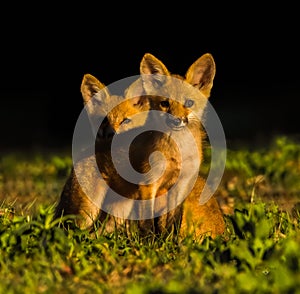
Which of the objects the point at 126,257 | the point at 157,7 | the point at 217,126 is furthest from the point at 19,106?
the point at 126,257

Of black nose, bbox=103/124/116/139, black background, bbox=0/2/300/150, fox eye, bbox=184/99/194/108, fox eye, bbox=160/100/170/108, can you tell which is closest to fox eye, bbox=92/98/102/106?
black nose, bbox=103/124/116/139

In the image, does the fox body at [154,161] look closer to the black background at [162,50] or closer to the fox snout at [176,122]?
the fox snout at [176,122]

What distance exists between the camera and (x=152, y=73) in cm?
611

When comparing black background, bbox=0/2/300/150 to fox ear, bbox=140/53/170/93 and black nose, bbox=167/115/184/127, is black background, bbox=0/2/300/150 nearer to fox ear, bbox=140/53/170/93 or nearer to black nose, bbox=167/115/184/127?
fox ear, bbox=140/53/170/93

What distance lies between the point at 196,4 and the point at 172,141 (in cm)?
1058

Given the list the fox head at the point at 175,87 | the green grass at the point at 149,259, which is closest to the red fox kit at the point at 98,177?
the fox head at the point at 175,87

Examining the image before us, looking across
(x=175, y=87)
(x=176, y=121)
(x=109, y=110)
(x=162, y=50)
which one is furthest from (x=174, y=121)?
(x=162, y=50)

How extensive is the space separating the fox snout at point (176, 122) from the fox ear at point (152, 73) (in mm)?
454

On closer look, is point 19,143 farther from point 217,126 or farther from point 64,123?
point 217,126

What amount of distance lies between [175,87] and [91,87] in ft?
2.35

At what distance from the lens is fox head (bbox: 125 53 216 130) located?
19.2 ft

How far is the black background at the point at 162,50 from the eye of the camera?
50.7ft

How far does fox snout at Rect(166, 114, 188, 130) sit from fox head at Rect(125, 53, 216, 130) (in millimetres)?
69

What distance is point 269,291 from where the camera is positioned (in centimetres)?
390
